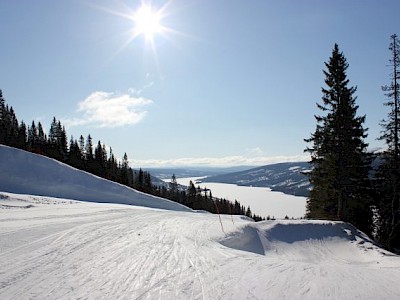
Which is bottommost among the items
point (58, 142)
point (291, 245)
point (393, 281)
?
point (291, 245)

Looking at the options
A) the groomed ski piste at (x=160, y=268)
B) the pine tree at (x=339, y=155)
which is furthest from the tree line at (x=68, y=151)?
the groomed ski piste at (x=160, y=268)

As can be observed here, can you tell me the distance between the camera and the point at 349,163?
22359 mm

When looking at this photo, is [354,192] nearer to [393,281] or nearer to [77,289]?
[393,281]

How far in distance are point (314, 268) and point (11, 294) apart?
5874mm

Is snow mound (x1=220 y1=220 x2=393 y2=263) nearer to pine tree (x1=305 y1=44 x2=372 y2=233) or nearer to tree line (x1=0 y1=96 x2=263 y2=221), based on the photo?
pine tree (x1=305 y1=44 x2=372 y2=233)

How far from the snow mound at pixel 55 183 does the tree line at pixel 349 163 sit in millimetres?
16688

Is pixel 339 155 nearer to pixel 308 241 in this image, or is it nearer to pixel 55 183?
pixel 308 241

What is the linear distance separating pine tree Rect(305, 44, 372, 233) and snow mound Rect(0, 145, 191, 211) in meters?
16.4

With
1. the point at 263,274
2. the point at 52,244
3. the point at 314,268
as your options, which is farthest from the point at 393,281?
the point at 52,244

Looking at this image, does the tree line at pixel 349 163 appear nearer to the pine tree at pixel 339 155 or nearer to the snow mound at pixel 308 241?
the pine tree at pixel 339 155

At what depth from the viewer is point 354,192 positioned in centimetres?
2306

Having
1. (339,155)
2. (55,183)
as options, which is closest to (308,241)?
(339,155)

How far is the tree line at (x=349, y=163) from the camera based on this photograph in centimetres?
2089

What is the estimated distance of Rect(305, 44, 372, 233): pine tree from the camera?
21766mm
